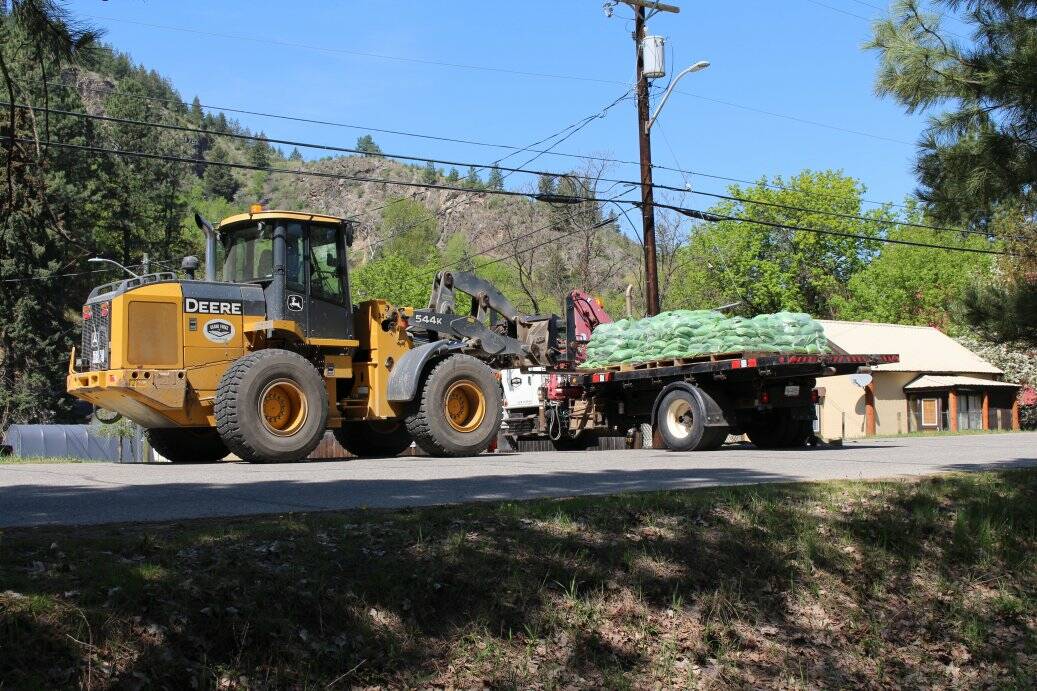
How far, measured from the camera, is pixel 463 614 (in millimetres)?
6305

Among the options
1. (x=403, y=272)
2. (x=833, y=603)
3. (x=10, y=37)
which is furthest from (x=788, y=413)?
(x=403, y=272)

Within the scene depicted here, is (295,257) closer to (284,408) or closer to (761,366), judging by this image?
(284,408)

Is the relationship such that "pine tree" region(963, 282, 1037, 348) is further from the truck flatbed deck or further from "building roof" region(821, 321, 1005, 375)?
"building roof" region(821, 321, 1005, 375)

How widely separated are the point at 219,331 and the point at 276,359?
0.99 meters

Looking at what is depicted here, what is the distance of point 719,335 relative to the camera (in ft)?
56.1

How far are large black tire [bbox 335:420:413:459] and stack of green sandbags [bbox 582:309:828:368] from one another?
14.0 feet

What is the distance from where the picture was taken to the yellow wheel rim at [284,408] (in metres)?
14.0

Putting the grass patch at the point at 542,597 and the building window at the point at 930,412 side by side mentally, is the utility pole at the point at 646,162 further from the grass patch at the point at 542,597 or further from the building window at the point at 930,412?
the building window at the point at 930,412

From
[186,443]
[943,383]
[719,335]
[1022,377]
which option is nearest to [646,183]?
[719,335]

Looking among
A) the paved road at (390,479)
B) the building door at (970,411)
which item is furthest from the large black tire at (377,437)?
the building door at (970,411)

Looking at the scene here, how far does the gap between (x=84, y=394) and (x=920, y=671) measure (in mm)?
11262

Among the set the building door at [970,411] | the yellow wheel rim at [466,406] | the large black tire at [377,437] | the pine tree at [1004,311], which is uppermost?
the pine tree at [1004,311]

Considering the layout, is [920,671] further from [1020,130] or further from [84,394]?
[84,394]

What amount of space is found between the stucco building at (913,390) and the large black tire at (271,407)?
1378 inches
